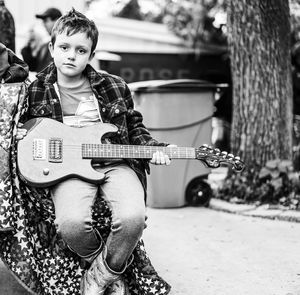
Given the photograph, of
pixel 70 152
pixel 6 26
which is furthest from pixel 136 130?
pixel 6 26

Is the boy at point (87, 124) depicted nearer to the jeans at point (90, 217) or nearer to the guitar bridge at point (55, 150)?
the jeans at point (90, 217)

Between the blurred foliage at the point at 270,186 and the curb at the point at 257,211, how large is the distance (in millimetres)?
104

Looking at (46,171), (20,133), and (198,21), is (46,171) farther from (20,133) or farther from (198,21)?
(198,21)

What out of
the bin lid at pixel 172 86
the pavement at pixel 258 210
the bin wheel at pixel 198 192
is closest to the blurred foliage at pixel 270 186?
the pavement at pixel 258 210

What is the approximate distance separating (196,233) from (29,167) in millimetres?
2106

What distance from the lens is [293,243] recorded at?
4266 millimetres

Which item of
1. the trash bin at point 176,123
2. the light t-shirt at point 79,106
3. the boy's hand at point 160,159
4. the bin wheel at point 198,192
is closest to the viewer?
the boy's hand at point 160,159

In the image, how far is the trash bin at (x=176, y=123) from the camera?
18.1 ft

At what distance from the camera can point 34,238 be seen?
306cm

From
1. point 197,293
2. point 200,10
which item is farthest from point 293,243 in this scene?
point 200,10

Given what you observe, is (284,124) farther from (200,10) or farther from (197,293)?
(200,10)

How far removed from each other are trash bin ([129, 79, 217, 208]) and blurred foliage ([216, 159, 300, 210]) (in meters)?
0.36

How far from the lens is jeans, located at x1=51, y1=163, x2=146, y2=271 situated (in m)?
2.78

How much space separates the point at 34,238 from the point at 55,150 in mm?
495
